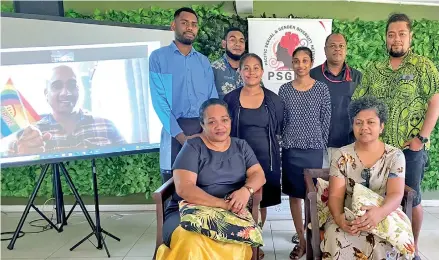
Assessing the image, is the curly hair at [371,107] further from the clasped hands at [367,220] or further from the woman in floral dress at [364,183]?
the clasped hands at [367,220]

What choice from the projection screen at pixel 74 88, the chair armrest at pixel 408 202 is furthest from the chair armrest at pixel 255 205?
the projection screen at pixel 74 88

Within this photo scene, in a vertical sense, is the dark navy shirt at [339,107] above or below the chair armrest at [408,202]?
above

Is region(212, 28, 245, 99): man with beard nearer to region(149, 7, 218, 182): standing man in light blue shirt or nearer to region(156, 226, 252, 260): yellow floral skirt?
region(149, 7, 218, 182): standing man in light blue shirt

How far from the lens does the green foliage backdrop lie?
12.3 feet

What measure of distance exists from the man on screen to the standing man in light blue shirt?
2.05 ft

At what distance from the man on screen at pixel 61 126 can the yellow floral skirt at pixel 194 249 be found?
1.43 metres

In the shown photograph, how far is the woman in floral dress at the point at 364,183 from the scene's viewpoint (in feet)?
6.20

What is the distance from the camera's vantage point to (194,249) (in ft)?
6.23

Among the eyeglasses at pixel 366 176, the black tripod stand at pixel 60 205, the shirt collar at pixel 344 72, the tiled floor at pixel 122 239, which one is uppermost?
the shirt collar at pixel 344 72

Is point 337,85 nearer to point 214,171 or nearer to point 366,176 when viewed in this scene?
point 366,176

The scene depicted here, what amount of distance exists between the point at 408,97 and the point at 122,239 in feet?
8.20

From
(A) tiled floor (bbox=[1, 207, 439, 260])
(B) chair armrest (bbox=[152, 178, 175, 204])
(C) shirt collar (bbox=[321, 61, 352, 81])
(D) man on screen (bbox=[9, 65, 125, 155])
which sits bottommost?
(A) tiled floor (bbox=[1, 207, 439, 260])

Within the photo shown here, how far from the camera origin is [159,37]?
342 centimetres

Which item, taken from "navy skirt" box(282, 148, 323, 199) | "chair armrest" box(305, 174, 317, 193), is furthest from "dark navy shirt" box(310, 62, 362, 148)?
"chair armrest" box(305, 174, 317, 193)
